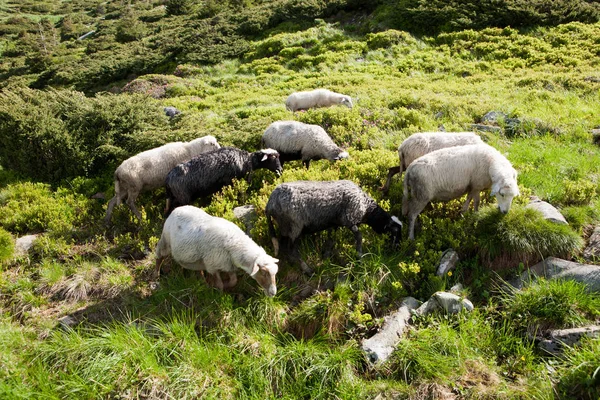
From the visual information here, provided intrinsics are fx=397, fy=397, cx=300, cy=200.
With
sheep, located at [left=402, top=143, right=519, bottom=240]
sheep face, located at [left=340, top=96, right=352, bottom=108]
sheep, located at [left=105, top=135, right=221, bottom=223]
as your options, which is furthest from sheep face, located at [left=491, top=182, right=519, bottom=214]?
sheep face, located at [left=340, top=96, right=352, bottom=108]

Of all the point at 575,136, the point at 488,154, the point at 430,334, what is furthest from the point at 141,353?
the point at 575,136

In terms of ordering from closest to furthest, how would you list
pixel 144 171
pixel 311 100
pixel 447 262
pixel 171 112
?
pixel 447 262 → pixel 144 171 → pixel 171 112 → pixel 311 100

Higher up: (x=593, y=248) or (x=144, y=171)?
(x=144, y=171)

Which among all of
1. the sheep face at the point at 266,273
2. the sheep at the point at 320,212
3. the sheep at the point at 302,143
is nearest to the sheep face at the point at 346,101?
the sheep at the point at 302,143

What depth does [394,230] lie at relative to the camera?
22.1 feet

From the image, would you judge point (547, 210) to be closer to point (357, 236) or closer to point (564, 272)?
point (564, 272)

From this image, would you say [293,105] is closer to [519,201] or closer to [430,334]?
[519,201]

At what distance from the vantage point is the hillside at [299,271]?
464 centimetres

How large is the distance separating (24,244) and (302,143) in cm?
616

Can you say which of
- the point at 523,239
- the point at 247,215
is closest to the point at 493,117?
the point at 523,239

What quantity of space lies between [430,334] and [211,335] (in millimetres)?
2835

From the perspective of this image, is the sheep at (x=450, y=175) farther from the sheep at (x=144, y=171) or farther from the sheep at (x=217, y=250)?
the sheep at (x=144, y=171)

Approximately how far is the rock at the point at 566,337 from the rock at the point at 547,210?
6.90 ft

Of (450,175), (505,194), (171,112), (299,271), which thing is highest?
(450,175)
